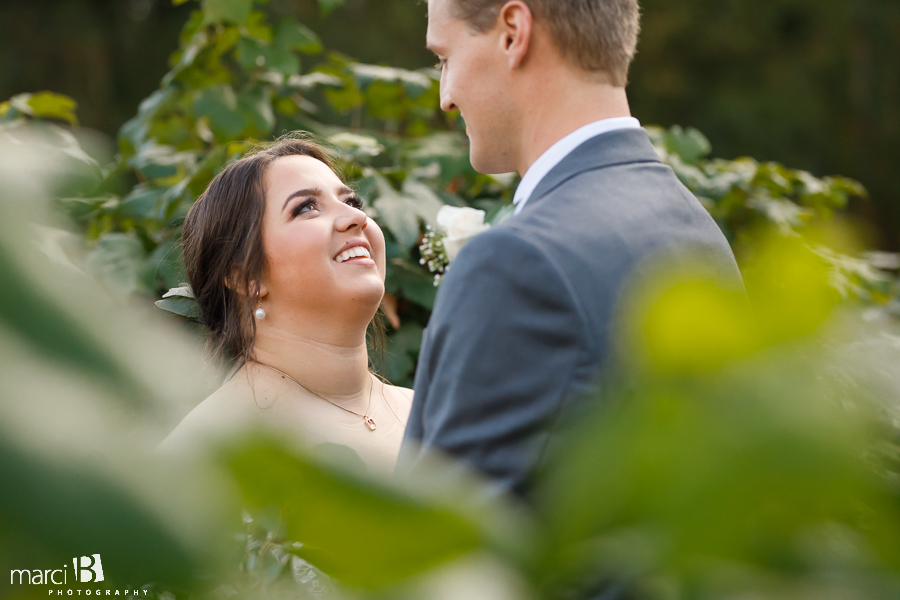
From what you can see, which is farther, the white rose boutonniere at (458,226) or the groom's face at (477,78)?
the white rose boutonniere at (458,226)

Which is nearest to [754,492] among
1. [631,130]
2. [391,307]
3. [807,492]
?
[807,492]

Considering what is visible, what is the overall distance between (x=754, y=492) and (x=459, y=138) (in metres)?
2.57

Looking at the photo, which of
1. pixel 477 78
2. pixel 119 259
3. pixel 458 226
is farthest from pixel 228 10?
pixel 477 78

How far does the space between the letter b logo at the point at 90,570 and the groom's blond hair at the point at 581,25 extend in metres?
1.13

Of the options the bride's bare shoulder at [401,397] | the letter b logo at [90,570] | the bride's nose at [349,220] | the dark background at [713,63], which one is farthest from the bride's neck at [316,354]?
the dark background at [713,63]

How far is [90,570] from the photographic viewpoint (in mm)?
211

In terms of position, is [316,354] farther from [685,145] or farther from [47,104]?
[685,145]

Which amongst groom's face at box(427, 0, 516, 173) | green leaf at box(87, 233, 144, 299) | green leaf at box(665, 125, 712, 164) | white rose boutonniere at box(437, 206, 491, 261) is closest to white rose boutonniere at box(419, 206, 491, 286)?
white rose boutonniere at box(437, 206, 491, 261)

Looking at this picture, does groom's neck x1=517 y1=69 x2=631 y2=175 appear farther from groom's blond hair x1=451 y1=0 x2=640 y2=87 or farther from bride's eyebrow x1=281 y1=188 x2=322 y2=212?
bride's eyebrow x1=281 y1=188 x2=322 y2=212

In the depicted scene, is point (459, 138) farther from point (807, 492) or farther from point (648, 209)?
point (807, 492)

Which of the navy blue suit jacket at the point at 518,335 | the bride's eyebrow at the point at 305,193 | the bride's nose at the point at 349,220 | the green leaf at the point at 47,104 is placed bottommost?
the bride's nose at the point at 349,220

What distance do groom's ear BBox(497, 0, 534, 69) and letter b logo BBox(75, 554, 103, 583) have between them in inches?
44.2

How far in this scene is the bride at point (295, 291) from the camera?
6.03ft

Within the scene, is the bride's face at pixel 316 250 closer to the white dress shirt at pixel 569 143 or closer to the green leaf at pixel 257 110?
the green leaf at pixel 257 110
